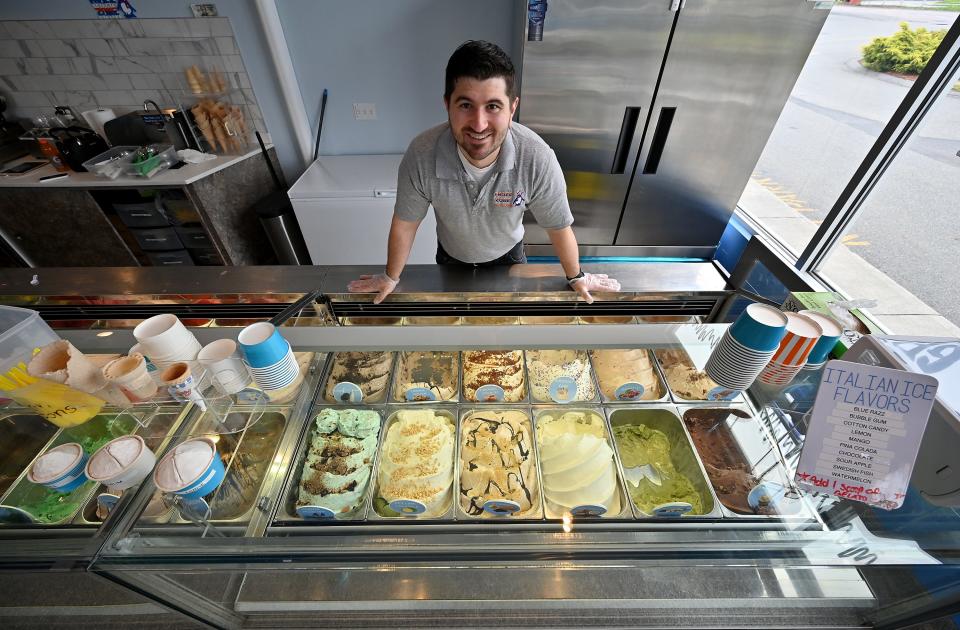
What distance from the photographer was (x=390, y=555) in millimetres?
930

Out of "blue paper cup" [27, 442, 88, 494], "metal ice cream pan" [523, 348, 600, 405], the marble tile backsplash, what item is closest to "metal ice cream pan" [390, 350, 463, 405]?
"metal ice cream pan" [523, 348, 600, 405]

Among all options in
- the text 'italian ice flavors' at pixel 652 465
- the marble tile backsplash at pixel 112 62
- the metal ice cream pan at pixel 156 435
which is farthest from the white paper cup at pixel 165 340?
the marble tile backsplash at pixel 112 62

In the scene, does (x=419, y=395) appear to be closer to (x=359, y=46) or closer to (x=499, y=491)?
(x=499, y=491)

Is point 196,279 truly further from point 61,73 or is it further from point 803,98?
point 803,98

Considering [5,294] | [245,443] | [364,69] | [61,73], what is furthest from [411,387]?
[61,73]

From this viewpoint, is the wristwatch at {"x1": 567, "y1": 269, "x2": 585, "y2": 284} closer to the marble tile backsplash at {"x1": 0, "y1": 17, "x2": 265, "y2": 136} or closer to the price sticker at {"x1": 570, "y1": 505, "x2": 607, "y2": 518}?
the price sticker at {"x1": 570, "y1": 505, "x2": 607, "y2": 518}

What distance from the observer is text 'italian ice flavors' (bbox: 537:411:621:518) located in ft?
3.71

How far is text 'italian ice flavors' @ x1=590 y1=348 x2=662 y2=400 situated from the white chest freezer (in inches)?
104

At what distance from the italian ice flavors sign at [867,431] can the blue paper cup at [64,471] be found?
179 centimetres

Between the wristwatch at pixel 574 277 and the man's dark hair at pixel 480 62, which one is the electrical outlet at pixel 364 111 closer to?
the man's dark hair at pixel 480 62

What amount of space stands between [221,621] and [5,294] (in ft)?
5.11

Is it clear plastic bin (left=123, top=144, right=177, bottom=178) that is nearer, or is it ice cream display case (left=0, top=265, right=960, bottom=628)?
ice cream display case (left=0, top=265, right=960, bottom=628)

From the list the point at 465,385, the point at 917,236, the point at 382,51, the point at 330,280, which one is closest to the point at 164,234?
the point at 382,51

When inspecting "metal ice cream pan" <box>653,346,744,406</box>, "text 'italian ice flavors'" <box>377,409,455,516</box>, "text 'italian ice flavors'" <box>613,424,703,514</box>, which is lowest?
"text 'italian ice flavors'" <box>613,424,703,514</box>
